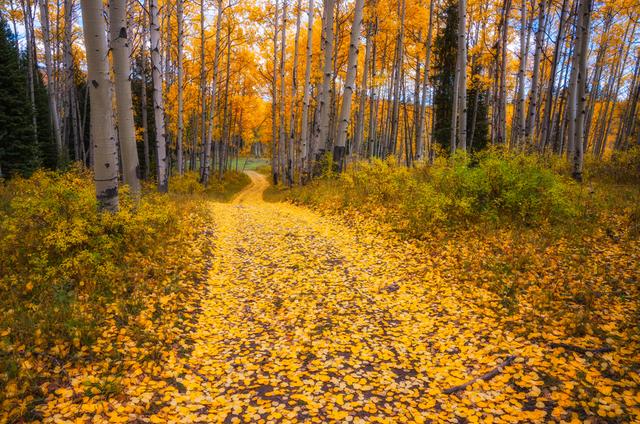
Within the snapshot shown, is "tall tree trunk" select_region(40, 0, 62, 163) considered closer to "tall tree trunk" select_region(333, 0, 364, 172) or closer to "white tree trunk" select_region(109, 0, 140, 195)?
"white tree trunk" select_region(109, 0, 140, 195)

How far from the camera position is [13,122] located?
1451 cm

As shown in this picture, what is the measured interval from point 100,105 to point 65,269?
2455 millimetres

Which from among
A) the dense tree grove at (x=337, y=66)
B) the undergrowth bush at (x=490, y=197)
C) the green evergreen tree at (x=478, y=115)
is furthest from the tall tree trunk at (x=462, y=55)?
the green evergreen tree at (x=478, y=115)

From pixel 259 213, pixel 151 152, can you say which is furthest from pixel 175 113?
pixel 259 213

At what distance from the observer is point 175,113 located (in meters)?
22.6

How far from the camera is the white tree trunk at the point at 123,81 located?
6.25 meters

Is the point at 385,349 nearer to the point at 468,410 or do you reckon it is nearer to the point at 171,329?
the point at 468,410

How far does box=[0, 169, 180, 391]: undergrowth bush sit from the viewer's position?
383 centimetres

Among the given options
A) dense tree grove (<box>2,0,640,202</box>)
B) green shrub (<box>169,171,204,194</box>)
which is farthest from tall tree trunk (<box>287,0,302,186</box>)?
green shrub (<box>169,171,204,194</box>)

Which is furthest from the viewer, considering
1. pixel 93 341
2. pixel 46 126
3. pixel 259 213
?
pixel 46 126

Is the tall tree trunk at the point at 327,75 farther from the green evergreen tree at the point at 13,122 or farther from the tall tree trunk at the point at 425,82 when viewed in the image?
the green evergreen tree at the point at 13,122

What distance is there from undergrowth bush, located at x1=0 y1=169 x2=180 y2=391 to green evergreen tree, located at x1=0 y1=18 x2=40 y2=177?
1174 centimetres

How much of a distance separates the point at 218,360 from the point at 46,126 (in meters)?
22.6

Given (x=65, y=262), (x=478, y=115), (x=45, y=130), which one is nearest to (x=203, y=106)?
(x=45, y=130)
